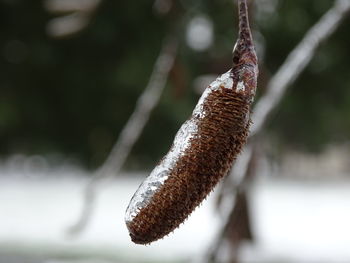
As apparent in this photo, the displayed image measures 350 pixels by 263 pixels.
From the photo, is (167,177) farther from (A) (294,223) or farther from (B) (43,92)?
(B) (43,92)

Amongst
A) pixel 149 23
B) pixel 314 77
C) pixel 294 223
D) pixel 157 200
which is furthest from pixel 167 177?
pixel 149 23

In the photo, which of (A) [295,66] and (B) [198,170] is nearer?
(B) [198,170]

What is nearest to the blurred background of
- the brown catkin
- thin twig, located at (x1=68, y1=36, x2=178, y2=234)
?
thin twig, located at (x1=68, y1=36, x2=178, y2=234)

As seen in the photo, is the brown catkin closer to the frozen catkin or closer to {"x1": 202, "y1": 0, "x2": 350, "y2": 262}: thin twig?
the frozen catkin

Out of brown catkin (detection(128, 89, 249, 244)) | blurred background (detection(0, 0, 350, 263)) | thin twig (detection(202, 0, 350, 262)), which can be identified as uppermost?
blurred background (detection(0, 0, 350, 263))

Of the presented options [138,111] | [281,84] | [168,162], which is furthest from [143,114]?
[168,162]

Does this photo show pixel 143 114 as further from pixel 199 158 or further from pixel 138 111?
pixel 199 158

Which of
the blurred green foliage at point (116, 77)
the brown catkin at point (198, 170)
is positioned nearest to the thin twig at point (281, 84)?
the brown catkin at point (198, 170)
